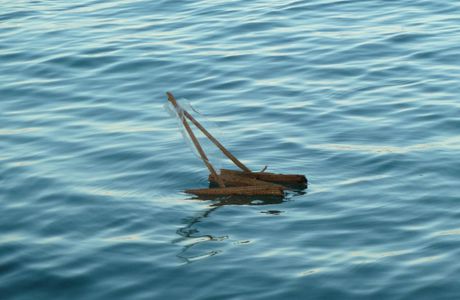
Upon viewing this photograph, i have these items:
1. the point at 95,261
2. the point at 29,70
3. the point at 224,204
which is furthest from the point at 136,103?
the point at 95,261

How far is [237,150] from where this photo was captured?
17.5m

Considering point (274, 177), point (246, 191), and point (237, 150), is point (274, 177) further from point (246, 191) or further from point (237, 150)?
point (237, 150)

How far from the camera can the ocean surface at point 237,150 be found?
13.2m

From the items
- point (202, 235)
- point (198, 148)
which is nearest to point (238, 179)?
point (198, 148)

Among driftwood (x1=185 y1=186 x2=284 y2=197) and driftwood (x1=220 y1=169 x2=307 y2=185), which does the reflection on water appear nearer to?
driftwood (x1=185 y1=186 x2=284 y2=197)

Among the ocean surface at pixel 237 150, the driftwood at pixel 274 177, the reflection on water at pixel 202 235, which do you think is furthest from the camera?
the driftwood at pixel 274 177

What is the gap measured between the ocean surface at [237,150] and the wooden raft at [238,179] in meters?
0.20

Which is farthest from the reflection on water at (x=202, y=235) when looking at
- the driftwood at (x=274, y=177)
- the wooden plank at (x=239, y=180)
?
the driftwood at (x=274, y=177)

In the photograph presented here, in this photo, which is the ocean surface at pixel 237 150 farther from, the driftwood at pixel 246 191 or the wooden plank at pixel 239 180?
the wooden plank at pixel 239 180

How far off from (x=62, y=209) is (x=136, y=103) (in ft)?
16.8

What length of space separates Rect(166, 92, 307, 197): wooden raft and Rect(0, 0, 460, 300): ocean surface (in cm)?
20

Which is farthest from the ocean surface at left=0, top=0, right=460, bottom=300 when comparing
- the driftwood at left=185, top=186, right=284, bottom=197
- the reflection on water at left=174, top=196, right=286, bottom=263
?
the driftwood at left=185, top=186, right=284, bottom=197

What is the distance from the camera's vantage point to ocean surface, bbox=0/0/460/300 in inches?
518

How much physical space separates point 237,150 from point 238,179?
75.1 inches
